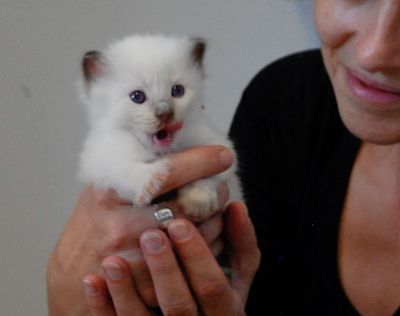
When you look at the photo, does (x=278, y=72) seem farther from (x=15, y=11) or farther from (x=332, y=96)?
(x=15, y=11)

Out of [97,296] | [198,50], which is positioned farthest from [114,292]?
[198,50]

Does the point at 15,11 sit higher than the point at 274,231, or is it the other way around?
the point at 15,11

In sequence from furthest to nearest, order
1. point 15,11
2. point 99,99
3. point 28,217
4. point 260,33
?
point 260,33 < point 28,217 < point 15,11 < point 99,99

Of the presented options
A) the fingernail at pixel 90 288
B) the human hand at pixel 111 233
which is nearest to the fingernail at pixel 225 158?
the human hand at pixel 111 233

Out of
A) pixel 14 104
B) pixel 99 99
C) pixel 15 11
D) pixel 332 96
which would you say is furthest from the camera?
pixel 14 104

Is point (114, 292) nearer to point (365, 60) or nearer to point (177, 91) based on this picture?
point (177, 91)

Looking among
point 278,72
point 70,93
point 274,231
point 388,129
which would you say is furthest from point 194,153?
point 70,93

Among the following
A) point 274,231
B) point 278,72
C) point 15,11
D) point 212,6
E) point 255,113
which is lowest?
point 274,231
